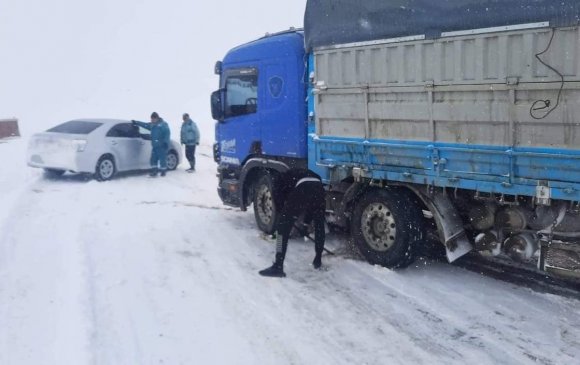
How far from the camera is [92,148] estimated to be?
12.4m

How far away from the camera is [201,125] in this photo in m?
28.4

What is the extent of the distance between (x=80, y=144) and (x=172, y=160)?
291 cm

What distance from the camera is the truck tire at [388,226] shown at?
244 inches

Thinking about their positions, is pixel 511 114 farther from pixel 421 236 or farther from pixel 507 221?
pixel 421 236

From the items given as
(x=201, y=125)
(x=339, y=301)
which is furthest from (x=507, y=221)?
(x=201, y=125)

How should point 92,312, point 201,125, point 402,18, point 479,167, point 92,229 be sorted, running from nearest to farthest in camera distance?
point 92,312
point 479,167
point 402,18
point 92,229
point 201,125

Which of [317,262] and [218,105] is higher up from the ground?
[218,105]

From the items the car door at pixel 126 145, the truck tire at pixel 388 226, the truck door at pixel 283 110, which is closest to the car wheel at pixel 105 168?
the car door at pixel 126 145

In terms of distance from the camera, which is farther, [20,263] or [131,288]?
[20,263]

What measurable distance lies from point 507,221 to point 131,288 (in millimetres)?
3754

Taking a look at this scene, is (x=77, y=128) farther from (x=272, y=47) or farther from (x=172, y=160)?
(x=272, y=47)

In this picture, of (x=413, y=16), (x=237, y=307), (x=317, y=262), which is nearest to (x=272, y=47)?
(x=413, y=16)

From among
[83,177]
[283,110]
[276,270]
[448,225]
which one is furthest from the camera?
[83,177]

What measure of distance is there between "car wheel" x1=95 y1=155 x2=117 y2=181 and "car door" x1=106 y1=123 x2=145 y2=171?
0.39 ft
